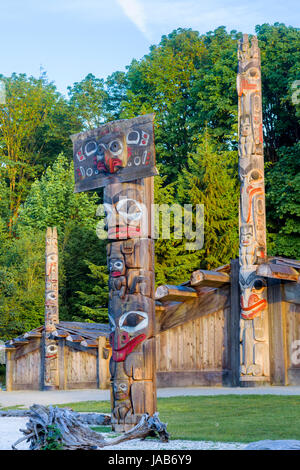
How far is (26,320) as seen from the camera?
30.8 meters

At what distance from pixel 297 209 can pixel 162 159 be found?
12297 millimetres

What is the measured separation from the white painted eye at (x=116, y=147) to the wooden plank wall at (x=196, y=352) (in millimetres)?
8673

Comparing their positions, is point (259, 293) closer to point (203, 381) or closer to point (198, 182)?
point (203, 381)

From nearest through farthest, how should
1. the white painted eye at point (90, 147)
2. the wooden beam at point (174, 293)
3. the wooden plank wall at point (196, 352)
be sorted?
the white painted eye at point (90, 147) → the wooden beam at point (174, 293) → the wooden plank wall at point (196, 352)

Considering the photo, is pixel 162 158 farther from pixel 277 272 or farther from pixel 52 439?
pixel 52 439

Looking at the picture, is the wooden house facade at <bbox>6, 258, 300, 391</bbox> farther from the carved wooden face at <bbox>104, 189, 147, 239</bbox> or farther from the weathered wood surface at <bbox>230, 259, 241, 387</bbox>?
the carved wooden face at <bbox>104, 189, 147, 239</bbox>

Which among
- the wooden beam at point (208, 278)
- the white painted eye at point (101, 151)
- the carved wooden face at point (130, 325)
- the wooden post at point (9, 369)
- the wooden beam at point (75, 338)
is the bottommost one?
the wooden post at point (9, 369)

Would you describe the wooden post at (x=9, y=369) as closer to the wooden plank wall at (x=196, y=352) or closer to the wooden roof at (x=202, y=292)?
the wooden plank wall at (x=196, y=352)

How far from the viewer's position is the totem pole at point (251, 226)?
15.8 meters

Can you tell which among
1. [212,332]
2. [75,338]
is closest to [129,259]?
[212,332]

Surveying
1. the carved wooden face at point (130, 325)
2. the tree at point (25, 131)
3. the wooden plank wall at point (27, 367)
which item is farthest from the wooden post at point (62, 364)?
the tree at point (25, 131)

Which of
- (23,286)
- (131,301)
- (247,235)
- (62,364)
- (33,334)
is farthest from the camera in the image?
(23,286)

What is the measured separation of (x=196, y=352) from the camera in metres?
17.5

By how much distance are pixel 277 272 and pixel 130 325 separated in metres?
6.80
